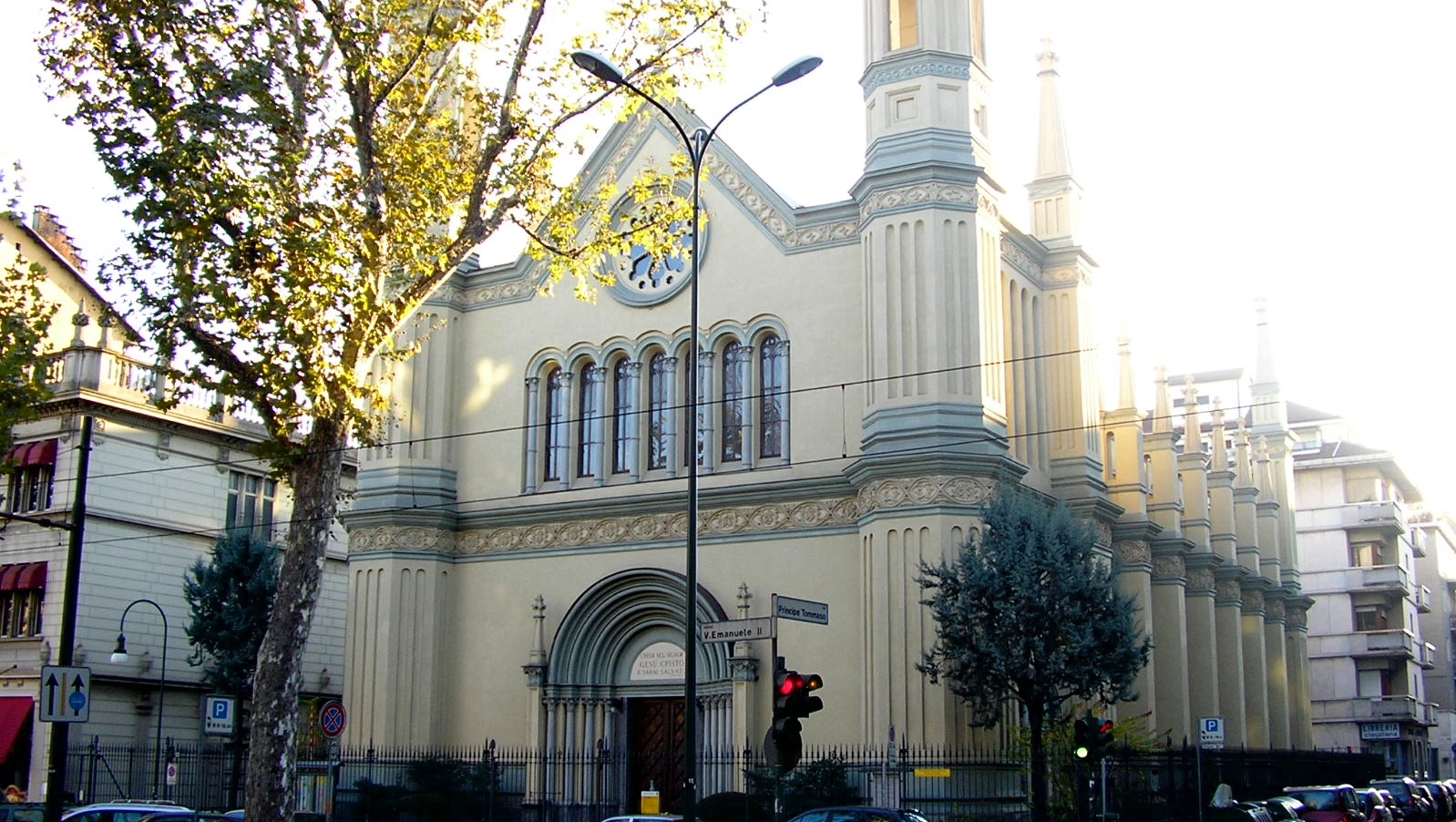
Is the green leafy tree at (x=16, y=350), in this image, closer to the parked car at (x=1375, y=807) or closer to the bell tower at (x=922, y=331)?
the bell tower at (x=922, y=331)

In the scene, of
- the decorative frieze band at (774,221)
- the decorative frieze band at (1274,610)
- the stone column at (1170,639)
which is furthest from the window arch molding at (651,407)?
the decorative frieze band at (1274,610)

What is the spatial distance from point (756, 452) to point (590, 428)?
4.23 meters

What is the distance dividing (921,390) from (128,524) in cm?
2276

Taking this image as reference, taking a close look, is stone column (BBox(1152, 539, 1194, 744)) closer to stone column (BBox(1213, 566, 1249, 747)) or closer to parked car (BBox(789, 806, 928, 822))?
stone column (BBox(1213, 566, 1249, 747))

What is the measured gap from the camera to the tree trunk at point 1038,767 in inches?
962

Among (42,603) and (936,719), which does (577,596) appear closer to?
(936,719)

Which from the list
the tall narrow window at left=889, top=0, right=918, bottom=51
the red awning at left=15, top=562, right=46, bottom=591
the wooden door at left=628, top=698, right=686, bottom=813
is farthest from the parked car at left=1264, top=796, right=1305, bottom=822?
the red awning at left=15, top=562, right=46, bottom=591

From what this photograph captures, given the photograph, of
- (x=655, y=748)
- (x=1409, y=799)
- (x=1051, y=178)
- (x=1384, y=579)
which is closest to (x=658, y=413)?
(x=655, y=748)

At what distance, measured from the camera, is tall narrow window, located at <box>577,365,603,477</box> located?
108 feet

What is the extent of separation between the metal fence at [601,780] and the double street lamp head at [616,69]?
11.6 m

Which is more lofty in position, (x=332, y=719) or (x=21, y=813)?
(x=332, y=719)

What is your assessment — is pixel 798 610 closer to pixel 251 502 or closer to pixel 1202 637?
pixel 1202 637

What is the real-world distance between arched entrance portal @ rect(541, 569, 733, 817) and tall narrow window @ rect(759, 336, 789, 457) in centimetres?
322

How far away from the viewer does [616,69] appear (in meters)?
20.0
